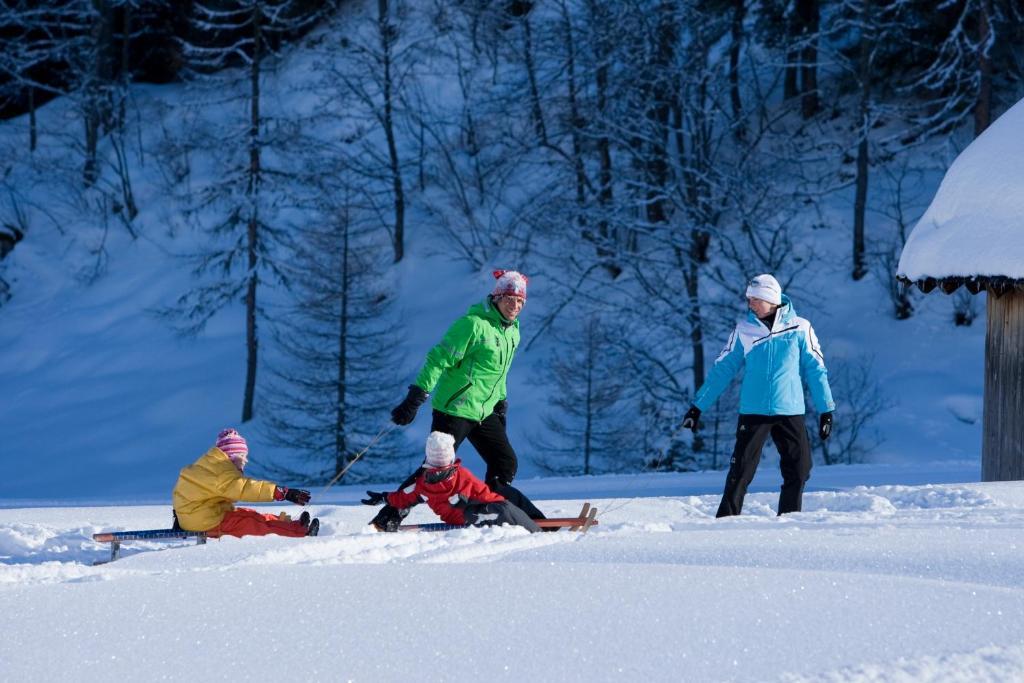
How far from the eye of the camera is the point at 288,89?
1319 inches

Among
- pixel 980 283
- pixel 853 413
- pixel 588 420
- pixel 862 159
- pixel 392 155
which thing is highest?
pixel 392 155

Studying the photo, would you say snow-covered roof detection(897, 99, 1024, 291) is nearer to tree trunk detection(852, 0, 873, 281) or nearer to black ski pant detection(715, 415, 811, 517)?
black ski pant detection(715, 415, 811, 517)

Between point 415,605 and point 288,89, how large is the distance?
99.9ft

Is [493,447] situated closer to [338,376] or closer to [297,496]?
[297,496]

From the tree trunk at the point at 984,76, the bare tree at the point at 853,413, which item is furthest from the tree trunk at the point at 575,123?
the tree trunk at the point at 984,76

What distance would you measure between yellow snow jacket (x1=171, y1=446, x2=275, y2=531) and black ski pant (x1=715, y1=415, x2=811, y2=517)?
294 cm

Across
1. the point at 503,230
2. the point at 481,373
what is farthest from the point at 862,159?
the point at 481,373

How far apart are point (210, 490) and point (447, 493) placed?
4.40 ft

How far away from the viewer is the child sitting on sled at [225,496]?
6.78 m

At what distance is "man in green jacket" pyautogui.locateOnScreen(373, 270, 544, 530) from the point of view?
7.49m

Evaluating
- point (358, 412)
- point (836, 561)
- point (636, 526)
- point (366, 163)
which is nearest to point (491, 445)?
point (636, 526)

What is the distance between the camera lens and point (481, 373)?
301 inches

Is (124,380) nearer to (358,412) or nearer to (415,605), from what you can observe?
(358,412)

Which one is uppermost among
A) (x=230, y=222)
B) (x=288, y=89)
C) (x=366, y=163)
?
(x=288, y=89)
